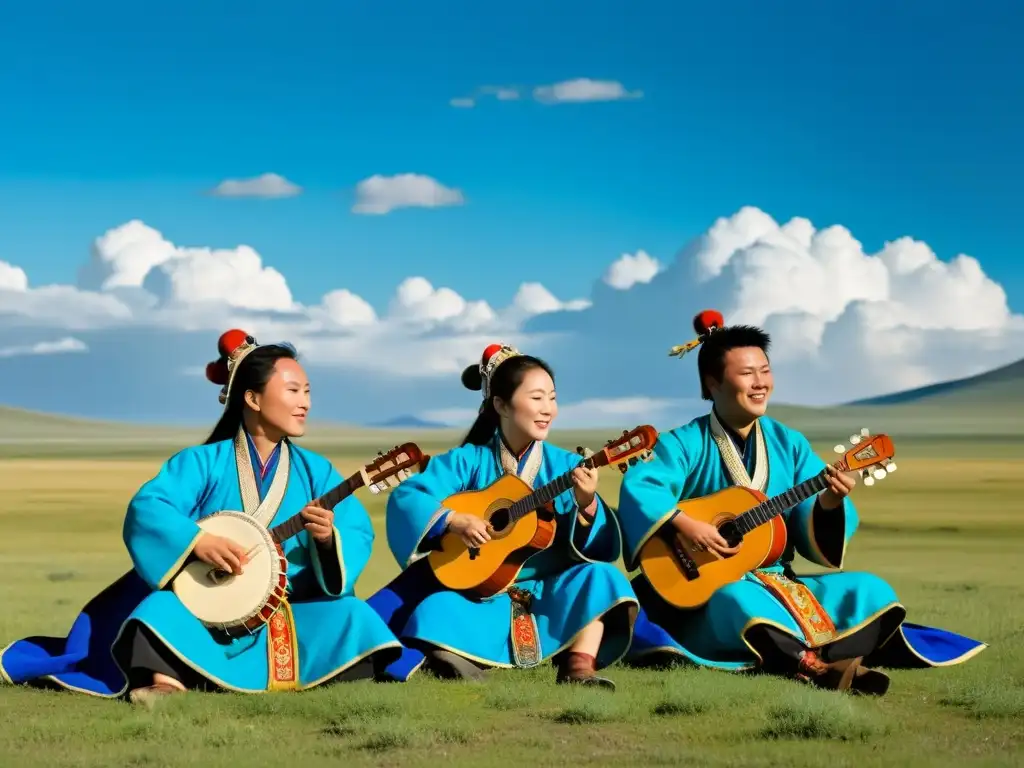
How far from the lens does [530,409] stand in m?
8.21

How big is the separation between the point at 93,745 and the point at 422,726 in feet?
4.56

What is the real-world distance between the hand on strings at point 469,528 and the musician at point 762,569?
0.75 m

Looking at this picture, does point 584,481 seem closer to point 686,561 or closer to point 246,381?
point 686,561

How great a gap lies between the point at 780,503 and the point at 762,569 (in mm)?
524

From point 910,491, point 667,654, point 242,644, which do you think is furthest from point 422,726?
point 910,491

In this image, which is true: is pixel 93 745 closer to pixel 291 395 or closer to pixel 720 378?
pixel 291 395

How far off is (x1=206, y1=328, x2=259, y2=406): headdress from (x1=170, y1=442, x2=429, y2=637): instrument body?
0.80 meters

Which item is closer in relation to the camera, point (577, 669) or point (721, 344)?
point (577, 669)

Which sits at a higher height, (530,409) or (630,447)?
(530,409)

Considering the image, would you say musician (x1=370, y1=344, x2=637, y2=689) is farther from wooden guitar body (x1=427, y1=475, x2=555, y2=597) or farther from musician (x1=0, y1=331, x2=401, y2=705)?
musician (x1=0, y1=331, x2=401, y2=705)

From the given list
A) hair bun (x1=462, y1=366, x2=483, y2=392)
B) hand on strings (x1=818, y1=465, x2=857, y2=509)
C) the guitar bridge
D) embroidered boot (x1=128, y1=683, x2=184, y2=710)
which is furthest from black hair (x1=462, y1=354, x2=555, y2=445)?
embroidered boot (x1=128, y1=683, x2=184, y2=710)

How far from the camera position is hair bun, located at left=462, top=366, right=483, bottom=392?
8.61 metres

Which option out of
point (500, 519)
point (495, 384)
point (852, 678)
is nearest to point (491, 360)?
point (495, 384)

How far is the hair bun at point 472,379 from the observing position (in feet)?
28.2
